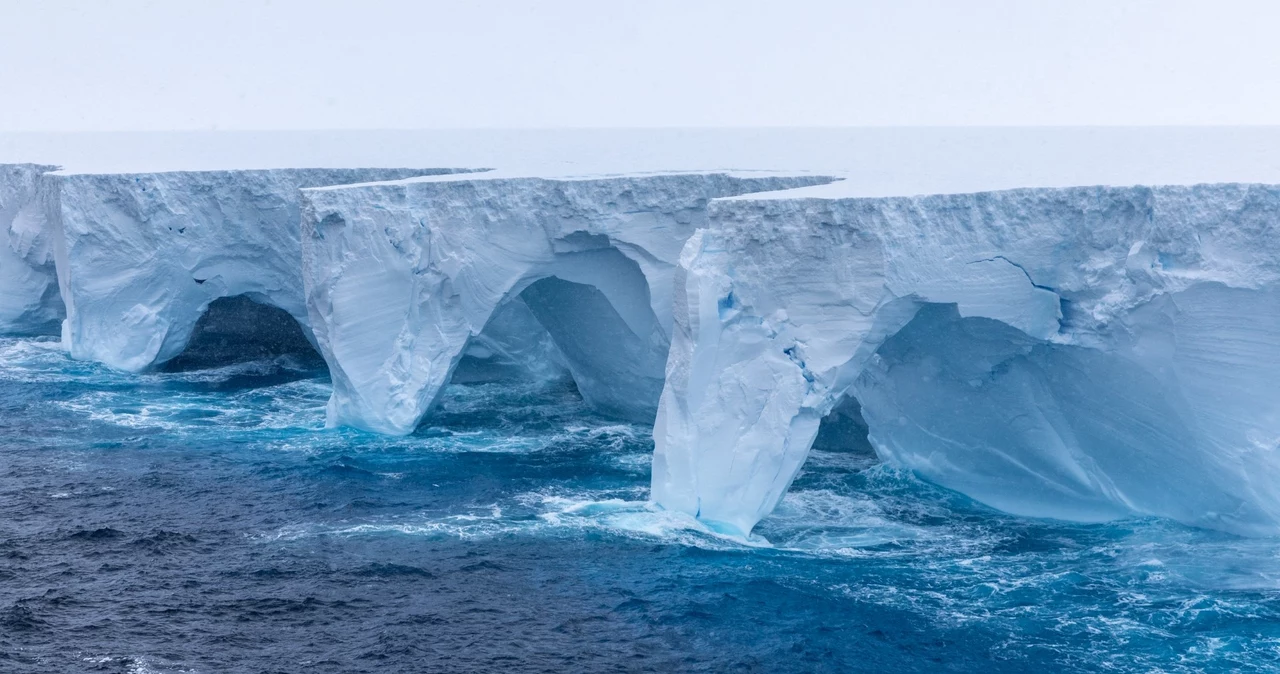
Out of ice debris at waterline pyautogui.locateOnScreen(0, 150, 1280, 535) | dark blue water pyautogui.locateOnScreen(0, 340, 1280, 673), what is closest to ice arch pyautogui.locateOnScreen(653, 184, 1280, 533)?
ice debris at waterline pyautogui.locateOnScreen(0, 150, 1280, 535)

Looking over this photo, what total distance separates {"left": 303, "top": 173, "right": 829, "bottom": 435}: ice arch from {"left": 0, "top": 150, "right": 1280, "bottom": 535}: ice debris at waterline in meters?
0.03

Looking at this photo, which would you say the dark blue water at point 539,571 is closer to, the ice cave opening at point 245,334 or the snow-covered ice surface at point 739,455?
the snow-covered ice surface at point 739,455

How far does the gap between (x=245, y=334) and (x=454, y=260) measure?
8.71 metres

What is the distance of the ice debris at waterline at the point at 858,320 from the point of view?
12297 millimetres

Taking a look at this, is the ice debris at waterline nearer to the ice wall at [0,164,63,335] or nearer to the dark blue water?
the dark blue water

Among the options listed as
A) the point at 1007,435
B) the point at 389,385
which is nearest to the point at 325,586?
the point at 389,385

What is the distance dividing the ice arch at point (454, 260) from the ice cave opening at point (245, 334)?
6281 millimetres

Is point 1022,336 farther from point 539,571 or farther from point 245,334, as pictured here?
point 245,334

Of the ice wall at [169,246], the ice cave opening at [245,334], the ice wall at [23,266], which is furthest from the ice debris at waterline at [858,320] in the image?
the ice wall at [23,266]

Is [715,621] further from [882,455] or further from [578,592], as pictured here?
[882,455]

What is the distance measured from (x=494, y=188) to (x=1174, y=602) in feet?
33.0

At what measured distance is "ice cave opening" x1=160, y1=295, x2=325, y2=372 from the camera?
910 inches

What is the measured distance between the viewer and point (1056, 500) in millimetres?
14086

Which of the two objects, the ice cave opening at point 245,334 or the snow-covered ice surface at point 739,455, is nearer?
the snow-covered ice surface at point 739,455
